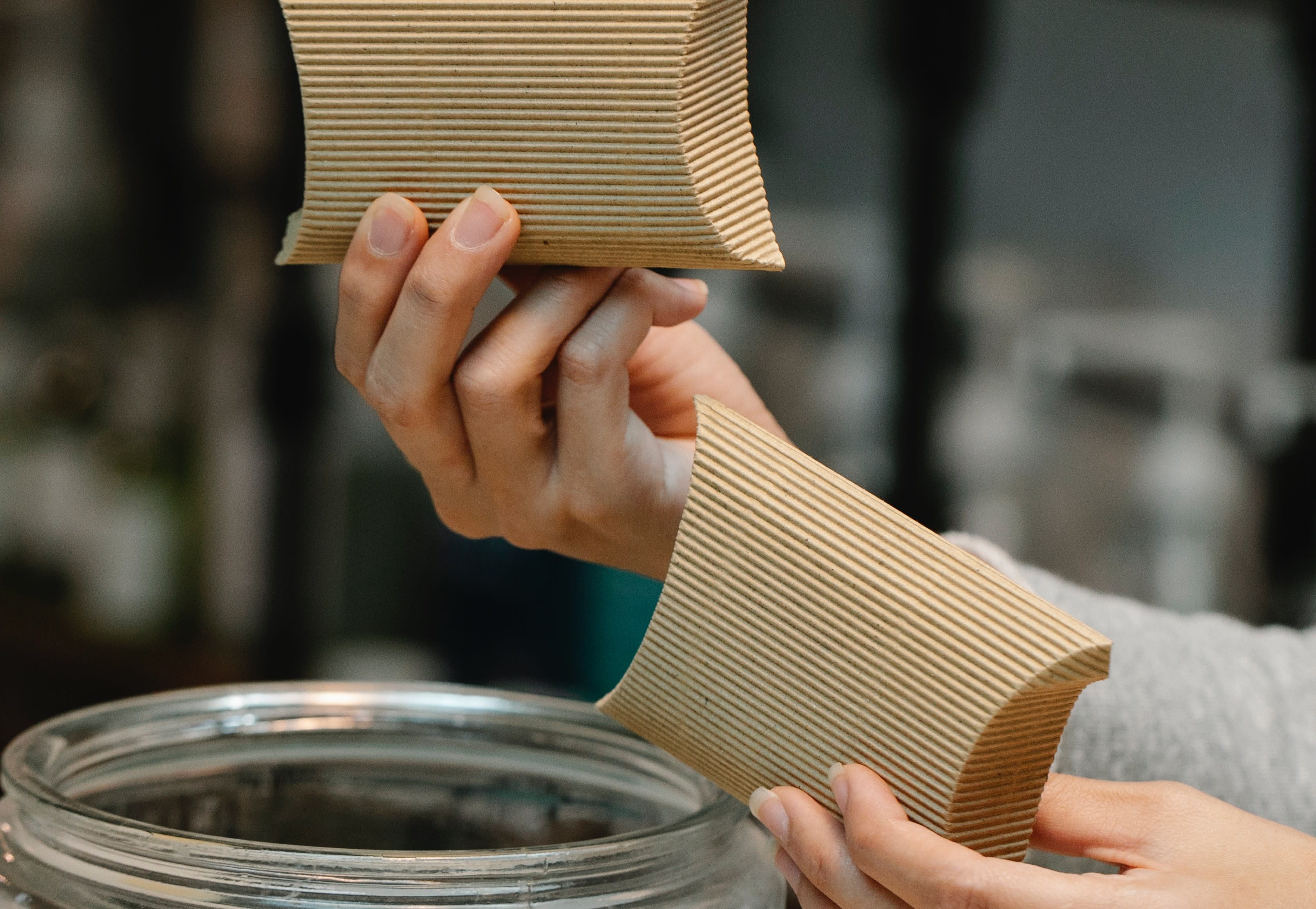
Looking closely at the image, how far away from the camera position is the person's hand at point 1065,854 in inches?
12.8

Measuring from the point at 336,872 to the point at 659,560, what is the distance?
298 mm

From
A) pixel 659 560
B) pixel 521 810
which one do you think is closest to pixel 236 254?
pixel 659 560

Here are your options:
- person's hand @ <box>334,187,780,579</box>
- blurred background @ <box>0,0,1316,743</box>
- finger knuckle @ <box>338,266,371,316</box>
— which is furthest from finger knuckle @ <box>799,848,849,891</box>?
blurred background @ <box>0,0,1316,743</box>

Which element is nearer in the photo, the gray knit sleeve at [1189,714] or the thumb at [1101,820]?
the thumb at [1101,820]

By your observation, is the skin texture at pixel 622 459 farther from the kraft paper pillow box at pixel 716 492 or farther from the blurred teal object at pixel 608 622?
the blurred teal object at pixel 608 622

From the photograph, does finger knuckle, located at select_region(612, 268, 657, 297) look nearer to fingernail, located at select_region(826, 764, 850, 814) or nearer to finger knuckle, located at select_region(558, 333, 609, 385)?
finger knuckle, located at select_region(558, 333, 609, 385)

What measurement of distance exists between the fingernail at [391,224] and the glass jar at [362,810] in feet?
0.73

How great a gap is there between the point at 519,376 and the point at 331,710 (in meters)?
0.20

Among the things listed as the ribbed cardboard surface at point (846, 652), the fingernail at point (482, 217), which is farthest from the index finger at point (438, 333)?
the ribbed cardboard surface at point (846, 652)

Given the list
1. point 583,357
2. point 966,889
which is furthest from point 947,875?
point 583,357

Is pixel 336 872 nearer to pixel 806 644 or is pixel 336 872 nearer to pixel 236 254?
pixel 806 644

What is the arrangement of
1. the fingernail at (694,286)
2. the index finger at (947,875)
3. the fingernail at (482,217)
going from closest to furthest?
the index finger at (947,875)
the fingernail at (482,217)
the fingernail at (694,286)

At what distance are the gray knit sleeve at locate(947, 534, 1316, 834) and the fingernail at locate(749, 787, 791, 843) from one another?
0.22 metres

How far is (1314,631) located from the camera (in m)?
0.75
